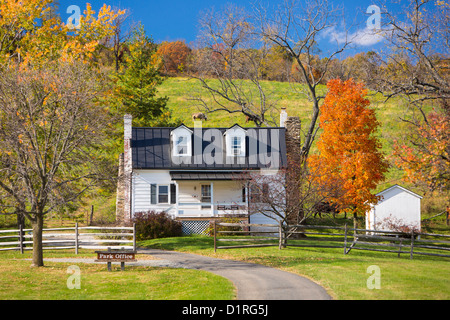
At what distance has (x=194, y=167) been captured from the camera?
30.6 m

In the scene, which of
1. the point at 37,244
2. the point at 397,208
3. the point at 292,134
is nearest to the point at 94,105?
the point at 37,244

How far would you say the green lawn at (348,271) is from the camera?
1211cm

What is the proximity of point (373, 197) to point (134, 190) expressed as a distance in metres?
15.3

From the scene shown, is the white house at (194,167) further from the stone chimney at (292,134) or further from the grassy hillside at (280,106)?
the grassy hillside at (280,106)

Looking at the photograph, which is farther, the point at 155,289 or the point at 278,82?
the point at 278,82

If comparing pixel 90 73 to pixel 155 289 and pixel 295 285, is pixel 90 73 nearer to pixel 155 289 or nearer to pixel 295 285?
pixel 155 289

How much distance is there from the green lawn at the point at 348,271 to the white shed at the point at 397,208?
9.25 metres

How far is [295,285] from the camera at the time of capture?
13.6 meters

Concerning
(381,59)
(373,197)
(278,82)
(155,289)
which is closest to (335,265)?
(155,289)

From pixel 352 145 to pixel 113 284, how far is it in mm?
19665

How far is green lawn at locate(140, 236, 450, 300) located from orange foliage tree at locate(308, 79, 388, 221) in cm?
578

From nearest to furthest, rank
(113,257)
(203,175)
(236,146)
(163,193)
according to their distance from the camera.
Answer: (113,257) < (203,175) < (163,193) < (236,146)

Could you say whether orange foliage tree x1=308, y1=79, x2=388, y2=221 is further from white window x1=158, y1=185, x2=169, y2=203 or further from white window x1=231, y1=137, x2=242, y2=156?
white window x1=158, y1=185, x2=169, y2=203

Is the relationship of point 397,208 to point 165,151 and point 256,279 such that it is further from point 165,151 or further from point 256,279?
point 256,279
